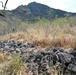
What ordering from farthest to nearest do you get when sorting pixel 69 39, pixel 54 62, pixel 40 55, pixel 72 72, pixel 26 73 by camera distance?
pixel 69 39 → pixel 40 55 → pixel 54 62 → pixel 72 72 → pixel 26 73

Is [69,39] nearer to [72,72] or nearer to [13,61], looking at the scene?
[72,72]

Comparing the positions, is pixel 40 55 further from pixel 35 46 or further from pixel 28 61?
pixel 35 46

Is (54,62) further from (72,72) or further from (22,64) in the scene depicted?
(22,64)

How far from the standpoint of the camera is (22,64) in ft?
21.7

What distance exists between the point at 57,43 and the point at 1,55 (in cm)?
174

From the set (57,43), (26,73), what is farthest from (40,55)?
(26,73)

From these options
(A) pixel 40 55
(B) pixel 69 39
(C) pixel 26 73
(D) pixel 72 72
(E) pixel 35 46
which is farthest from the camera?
(E) pixel 35 46

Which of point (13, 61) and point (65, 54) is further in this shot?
point (65, 54)

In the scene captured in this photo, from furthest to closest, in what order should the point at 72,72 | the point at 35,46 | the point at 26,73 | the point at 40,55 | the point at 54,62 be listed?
the point at 35,46 < the point at 40,55 < the point at 54,62 < the point at 72,72 < the point at 26,73

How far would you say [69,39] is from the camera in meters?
8.95

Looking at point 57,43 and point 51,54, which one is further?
point 57,43

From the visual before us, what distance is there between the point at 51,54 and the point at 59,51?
0.25 meters

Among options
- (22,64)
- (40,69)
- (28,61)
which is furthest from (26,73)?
(28,61)

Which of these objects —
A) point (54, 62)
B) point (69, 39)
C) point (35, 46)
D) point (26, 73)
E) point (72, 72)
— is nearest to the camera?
point (26, 73)
